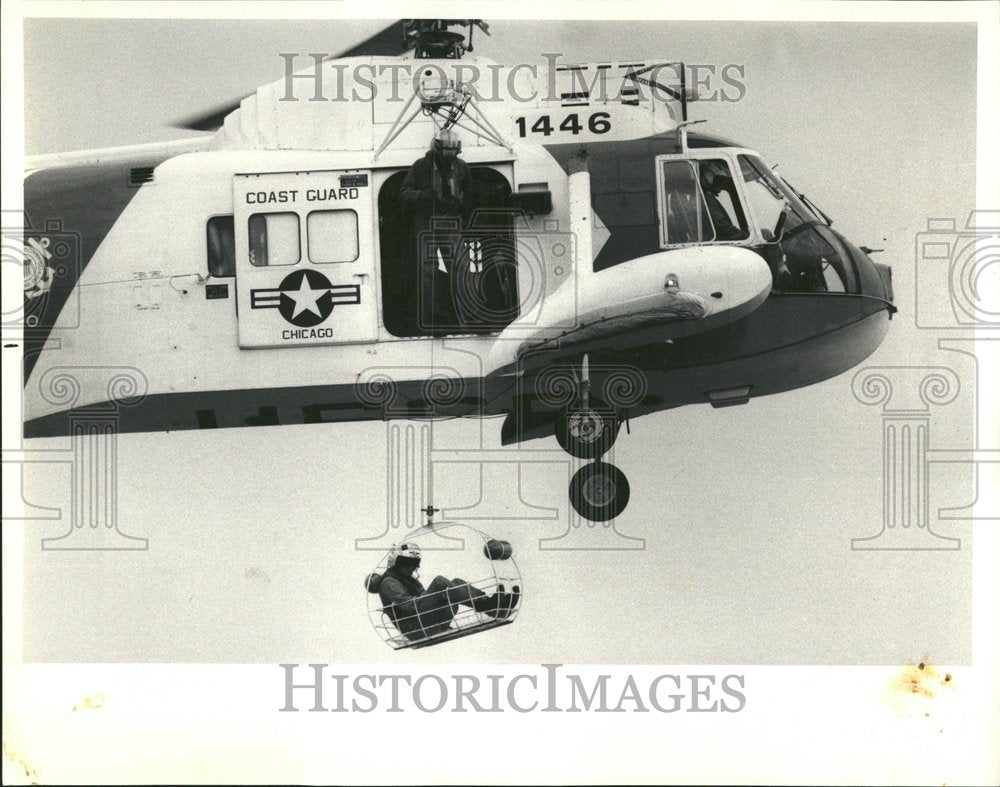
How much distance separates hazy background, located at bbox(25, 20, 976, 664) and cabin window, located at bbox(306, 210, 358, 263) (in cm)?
68

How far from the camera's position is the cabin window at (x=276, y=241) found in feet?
15.6

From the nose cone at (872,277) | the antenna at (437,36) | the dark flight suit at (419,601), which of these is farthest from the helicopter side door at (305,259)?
the nose cone at (872,277)

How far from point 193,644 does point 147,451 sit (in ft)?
2.99

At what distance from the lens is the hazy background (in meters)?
4.74

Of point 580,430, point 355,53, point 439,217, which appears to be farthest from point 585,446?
point 355,53

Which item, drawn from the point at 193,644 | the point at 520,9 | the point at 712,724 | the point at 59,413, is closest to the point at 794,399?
the point at 712,724

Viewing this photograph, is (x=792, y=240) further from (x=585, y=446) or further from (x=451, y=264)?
(x=451, y=264)

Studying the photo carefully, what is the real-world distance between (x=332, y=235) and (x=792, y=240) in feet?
6.99

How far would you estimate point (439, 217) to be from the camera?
15.4 ft

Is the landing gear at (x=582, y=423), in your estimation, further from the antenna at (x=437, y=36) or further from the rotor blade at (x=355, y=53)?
the rotor blade at (x=355, y=53)

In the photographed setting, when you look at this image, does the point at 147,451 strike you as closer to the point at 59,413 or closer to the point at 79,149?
the point at 59,413

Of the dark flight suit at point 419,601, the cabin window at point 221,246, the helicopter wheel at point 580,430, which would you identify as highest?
the cabin window at point 221,246

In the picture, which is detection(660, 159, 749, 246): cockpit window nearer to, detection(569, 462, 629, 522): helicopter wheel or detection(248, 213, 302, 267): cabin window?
detection(569, 462, 629, 522): helicopter wheel

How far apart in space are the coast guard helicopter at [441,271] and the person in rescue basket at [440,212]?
0.02m
